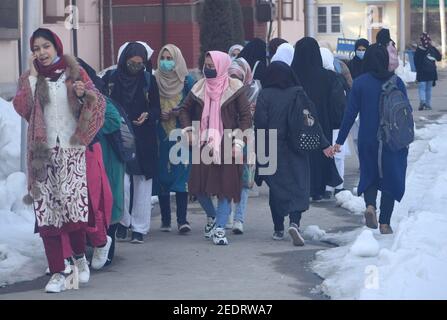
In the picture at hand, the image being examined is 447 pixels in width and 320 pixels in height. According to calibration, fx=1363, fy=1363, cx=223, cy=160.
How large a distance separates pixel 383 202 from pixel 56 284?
363 centimetres

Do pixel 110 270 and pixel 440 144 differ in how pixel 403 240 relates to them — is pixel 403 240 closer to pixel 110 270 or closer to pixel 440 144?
pixel 110 270

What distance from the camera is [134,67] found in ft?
39.3

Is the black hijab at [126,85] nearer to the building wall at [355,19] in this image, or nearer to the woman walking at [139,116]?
the woman walking at [139,116]

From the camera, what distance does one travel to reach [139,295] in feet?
30.7

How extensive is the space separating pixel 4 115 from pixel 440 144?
782 cm

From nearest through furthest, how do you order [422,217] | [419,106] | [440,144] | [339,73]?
1. [422,217]
2. [339,73]
3. [440,144]
4. [419,106]

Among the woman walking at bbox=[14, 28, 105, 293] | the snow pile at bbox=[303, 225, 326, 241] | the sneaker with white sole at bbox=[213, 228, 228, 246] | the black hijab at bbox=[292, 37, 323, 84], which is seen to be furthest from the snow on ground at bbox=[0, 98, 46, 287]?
the black hijab at bbox=[292, 37, 323, 84]

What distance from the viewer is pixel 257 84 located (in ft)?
46.9

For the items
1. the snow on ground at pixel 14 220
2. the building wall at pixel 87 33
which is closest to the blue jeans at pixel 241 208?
the snow on ground at pixel 14 220

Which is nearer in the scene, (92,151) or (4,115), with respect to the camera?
(92,151)

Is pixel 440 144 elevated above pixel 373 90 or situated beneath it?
situated beneath

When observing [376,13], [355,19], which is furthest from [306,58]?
[355,19]
